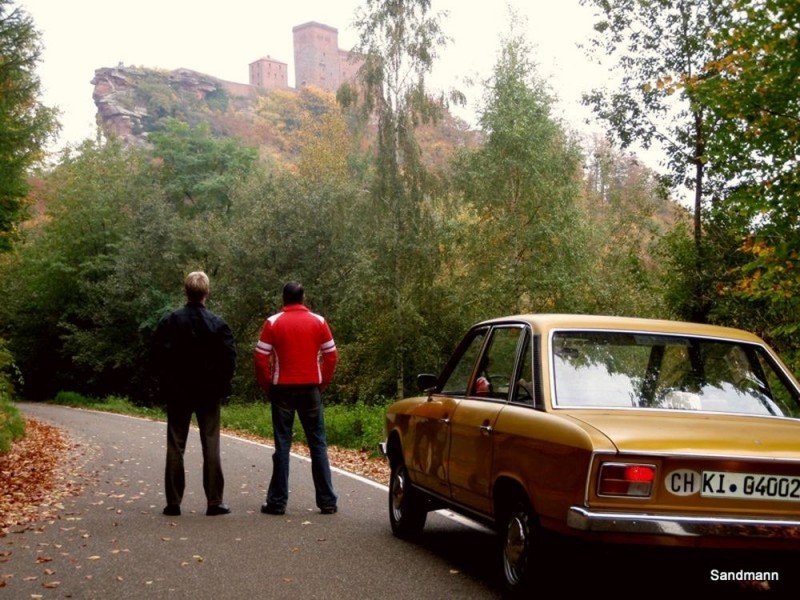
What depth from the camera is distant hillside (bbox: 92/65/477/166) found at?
4611 inches

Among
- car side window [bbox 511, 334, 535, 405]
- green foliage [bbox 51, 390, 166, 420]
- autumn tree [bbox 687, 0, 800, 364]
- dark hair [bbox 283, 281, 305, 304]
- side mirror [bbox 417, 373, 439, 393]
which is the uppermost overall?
autumn tree [bbox 687, 0, 800, 364]

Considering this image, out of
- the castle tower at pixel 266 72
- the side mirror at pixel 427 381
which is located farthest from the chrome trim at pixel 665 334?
the castle tower at pixel 266 72

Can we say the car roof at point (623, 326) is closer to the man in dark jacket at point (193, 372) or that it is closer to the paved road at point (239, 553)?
the paved road at point (239, 553)

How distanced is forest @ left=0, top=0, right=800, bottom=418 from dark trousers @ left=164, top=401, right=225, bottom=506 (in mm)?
8984

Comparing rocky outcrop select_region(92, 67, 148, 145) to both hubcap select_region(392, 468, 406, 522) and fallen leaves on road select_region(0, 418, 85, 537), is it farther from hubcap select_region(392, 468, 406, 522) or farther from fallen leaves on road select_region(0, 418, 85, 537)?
hubcap select_region(392, 468, 406, 522)

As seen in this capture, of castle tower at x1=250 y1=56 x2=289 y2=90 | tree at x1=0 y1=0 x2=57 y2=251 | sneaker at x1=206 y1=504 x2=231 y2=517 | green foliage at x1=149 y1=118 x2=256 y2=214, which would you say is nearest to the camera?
sneaker at x1=206 y1=504 x2=231 y2=517

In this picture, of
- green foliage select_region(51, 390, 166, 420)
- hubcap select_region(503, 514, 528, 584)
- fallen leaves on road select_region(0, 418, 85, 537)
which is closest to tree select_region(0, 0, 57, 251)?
fallen leaves on road select_region(0, 418, 85, 537)

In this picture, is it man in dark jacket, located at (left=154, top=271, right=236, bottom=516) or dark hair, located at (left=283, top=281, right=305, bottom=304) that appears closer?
man in dark jacket, located at (left=154, top=271, right=236, bottom=516)

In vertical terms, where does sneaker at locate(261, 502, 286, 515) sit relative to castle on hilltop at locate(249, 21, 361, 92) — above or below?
below

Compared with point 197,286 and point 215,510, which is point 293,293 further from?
point 215,510

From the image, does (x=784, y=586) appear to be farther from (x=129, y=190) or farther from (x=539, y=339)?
(x=129, y=190)

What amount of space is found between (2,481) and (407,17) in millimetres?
27220

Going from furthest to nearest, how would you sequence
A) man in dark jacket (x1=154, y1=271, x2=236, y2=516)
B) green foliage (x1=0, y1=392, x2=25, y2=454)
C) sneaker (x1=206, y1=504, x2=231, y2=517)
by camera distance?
green foliage (x1=0, y1=392, x2=25, y2=454), man in dark jacket (x1=154, y1=271, x2=236, y2=516), sneaker (x1=206, y1=504, x2=231, y2=517)

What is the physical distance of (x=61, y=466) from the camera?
13.9m
